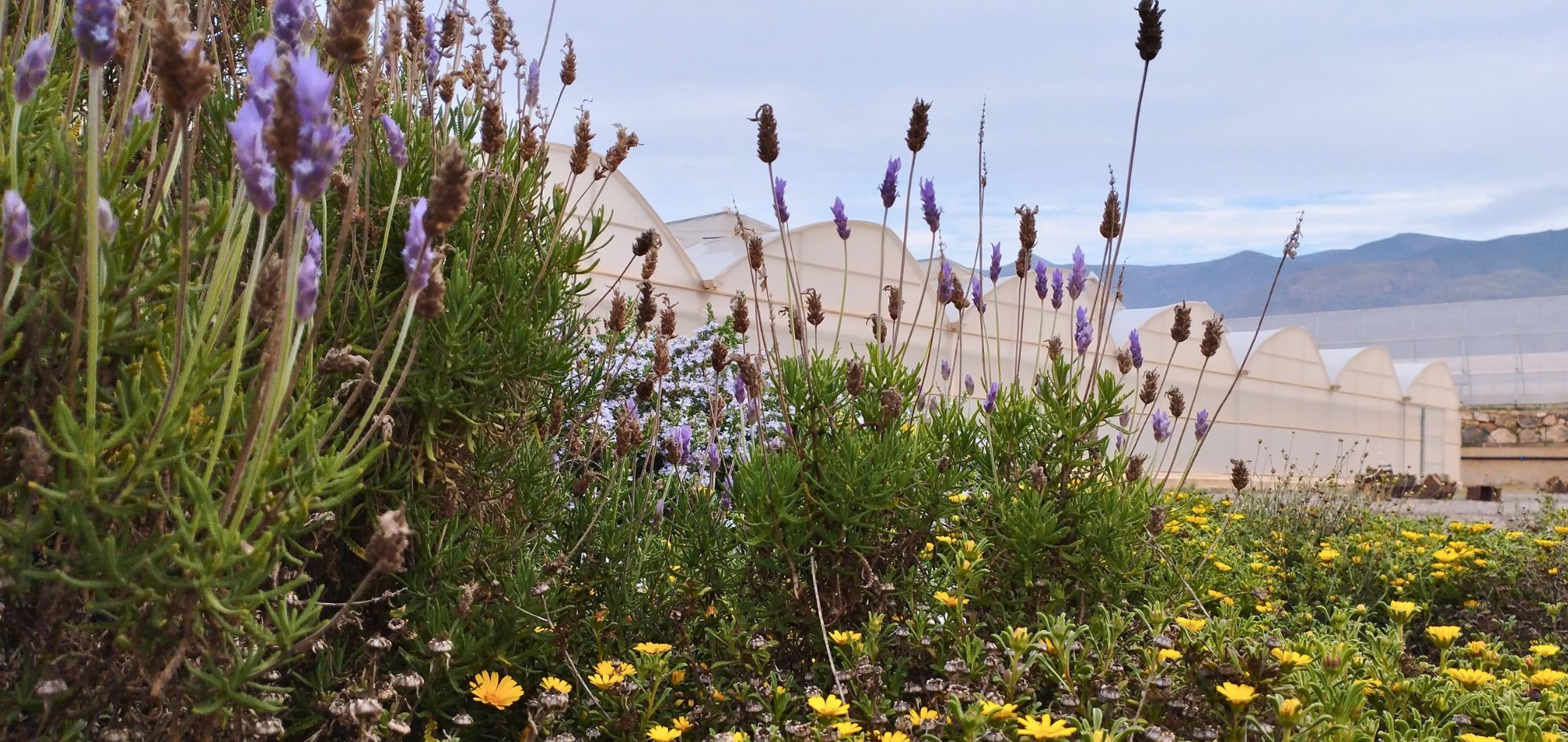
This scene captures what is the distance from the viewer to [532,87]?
2371mm

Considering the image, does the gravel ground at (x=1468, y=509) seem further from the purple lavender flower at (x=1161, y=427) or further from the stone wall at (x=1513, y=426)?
the stone wall at (x=1513, y=426)

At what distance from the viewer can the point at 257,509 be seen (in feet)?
4.57

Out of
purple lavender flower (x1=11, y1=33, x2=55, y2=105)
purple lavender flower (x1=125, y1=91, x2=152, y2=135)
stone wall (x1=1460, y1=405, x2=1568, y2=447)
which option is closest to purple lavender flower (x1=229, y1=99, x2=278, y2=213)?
purple lavender flower (x1=11, y1=33, x2=55, y2=105)

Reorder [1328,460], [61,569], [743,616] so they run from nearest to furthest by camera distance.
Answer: [61,569]
[743,616]
[1328,460]

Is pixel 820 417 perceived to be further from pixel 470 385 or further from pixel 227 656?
pixel 227 656

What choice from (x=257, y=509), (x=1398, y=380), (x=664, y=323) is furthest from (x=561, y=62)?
(x=1398, y=380)

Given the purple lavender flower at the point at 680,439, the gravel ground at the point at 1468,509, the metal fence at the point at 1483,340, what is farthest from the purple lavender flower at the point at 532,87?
the metal fence at the point at 1483,340

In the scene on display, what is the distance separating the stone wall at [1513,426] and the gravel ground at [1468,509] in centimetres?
1312

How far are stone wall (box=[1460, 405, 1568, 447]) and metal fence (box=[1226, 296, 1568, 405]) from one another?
57 cm

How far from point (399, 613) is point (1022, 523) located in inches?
51.9

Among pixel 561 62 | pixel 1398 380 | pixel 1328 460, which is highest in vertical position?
pixel 561 62

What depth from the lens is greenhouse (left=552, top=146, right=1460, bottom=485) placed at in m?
8.95

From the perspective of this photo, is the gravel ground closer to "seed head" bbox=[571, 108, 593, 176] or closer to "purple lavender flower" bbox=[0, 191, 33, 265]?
"seed head" bbox=[571, 108, 593, 176]

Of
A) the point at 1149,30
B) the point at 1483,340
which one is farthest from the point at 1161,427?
the point at 1483,340
